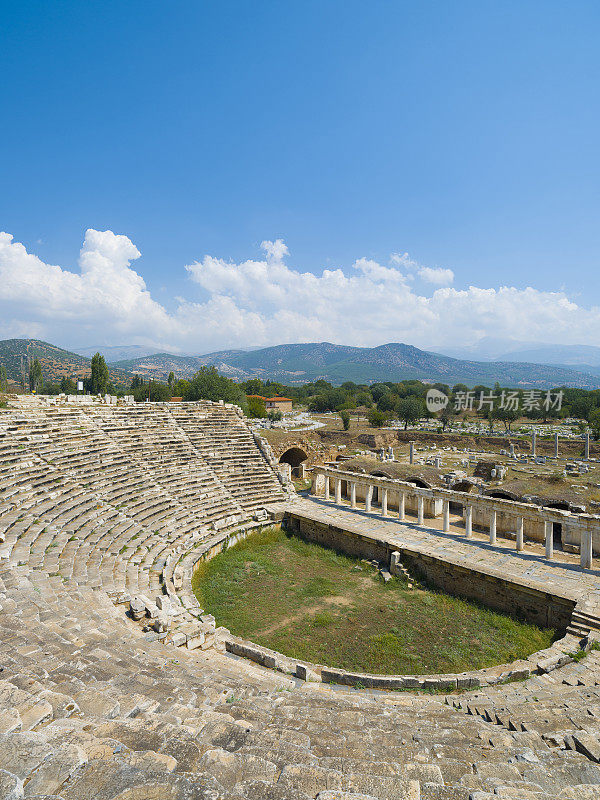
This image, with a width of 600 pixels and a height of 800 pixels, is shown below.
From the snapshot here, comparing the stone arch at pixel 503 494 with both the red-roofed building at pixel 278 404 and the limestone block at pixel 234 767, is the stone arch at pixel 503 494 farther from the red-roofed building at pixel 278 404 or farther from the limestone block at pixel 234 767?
the red-roofed building at pixel 278 404

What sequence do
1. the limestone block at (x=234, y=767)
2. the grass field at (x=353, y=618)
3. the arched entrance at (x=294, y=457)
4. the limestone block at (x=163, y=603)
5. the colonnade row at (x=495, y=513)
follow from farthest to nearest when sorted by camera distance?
the arched entrance at (x=294, y=457) → the colonnade row at (x=495, y=513) → the limestone block at (x=163, y=603) → the grass field at (x=353, y=618) → the limestone block at (x=234, y=767)

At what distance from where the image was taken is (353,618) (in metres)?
13.0

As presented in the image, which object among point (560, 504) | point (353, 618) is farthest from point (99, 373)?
point (560, 504)

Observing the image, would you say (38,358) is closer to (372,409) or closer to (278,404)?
(278,404)

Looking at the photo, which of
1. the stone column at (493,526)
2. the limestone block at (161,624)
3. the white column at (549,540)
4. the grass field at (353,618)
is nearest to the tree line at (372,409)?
the grass field at (353,618)

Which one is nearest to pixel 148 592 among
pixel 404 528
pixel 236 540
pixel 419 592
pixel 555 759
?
pixel 236 540

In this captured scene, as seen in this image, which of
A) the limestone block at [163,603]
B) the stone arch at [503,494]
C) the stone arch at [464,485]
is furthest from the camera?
the stone arch at [464,485]

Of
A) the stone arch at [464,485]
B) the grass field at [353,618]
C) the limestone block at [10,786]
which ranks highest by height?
the limestone block at [10,786]

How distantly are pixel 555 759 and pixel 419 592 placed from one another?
407 inches

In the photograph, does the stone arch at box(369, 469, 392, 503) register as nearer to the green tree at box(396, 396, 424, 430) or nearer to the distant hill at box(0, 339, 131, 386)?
the green tree at box(396, 396, 424, 430)

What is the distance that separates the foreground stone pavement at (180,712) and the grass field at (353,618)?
5.57 feet

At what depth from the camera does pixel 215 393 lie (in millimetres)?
59969

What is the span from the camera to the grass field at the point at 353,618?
434 inches

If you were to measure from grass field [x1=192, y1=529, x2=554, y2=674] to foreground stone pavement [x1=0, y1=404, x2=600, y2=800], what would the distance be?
1.70m
